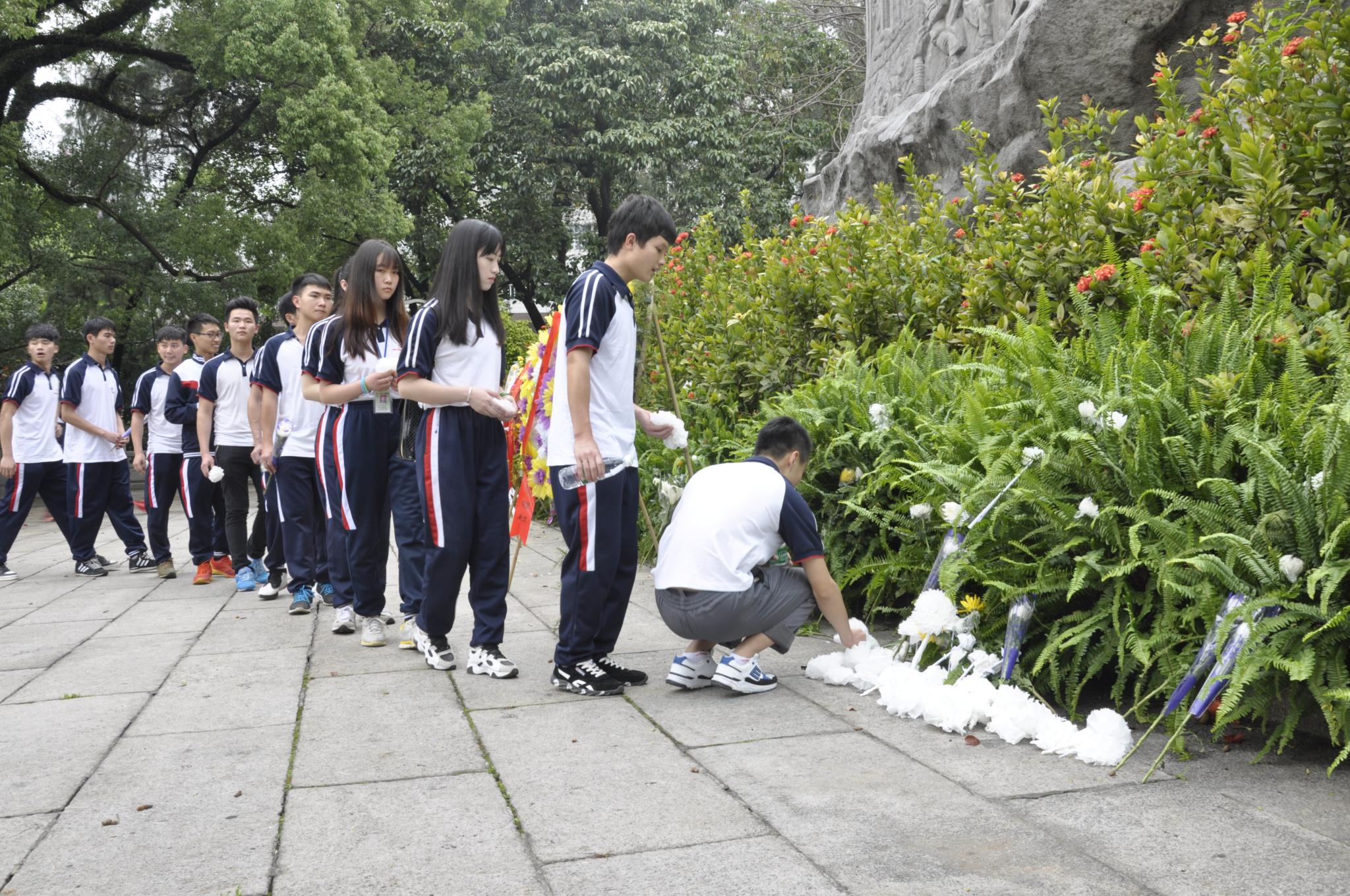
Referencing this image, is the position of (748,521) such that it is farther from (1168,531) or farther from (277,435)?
(277,435)

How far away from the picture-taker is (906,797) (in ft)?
9.69

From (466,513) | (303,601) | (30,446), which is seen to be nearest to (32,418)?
(30,446)

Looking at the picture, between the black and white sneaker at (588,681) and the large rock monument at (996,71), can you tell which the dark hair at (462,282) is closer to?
the black and white sneaker at (588,681)

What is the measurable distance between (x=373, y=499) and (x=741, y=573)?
2.02 metres

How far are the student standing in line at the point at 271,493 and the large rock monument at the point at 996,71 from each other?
173 inches

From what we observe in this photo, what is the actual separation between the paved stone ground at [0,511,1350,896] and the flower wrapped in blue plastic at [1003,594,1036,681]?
1.01ft

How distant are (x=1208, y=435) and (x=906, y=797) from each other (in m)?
1.51

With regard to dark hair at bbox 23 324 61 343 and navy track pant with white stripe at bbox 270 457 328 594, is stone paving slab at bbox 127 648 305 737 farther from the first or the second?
dark hair at bbox 23 324 61 343

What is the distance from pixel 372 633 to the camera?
520 centimetres

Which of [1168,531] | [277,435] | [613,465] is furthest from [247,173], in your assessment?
[1168,531]

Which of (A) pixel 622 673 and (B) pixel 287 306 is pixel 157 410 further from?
(A) pixel 622 673

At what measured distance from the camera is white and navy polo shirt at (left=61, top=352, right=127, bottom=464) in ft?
27.7

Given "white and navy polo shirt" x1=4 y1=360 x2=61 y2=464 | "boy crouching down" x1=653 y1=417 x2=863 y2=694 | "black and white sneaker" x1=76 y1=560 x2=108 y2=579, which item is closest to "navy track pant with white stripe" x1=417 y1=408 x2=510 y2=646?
"boy crouching down" x1=653 y1=417 x2=863 y2=694

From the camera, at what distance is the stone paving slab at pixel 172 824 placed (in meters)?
2.54
